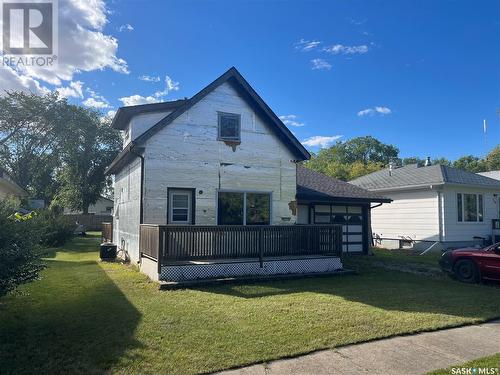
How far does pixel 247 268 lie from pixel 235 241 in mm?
868

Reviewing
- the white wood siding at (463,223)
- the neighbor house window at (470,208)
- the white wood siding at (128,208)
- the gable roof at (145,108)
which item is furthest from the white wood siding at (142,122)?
the neighbor house window at (470,208)

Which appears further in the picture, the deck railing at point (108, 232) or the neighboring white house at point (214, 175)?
the deck railing at point (108, 232)

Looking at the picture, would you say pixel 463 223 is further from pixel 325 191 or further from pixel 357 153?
pixel 357 153

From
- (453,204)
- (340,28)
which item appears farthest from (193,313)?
(453,204)

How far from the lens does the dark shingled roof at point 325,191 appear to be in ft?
52.0

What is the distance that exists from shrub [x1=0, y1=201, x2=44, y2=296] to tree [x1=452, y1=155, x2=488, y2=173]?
65863mm

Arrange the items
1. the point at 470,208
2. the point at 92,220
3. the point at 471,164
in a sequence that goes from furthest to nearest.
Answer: the point at 471,164, the point at 92,220, the point at 470,208

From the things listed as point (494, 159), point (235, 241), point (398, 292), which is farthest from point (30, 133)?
point (494, 159)

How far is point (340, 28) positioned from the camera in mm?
16406

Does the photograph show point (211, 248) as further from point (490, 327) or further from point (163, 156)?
point (490, 327)

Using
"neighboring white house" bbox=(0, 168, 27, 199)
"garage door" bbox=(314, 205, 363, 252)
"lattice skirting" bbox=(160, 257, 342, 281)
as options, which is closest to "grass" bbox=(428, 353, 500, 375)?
"lattice skirting" bbox=(160, 257, 342, 281)

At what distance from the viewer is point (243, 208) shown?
13164 millimetres

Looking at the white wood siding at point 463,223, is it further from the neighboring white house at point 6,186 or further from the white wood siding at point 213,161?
the neighboring white house at point 6,186

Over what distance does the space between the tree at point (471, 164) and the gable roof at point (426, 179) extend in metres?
44.3
